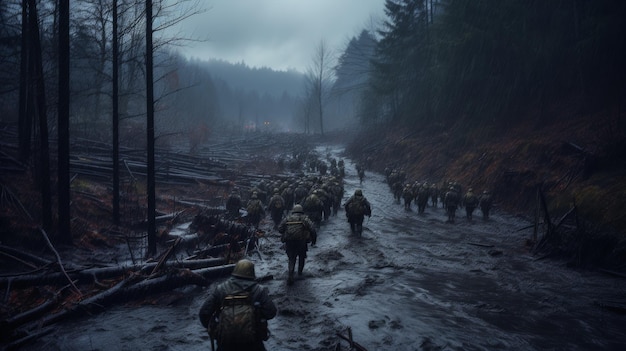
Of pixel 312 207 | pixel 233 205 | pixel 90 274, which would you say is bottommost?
pixel 90 274

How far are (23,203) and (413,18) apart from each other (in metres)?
41.3

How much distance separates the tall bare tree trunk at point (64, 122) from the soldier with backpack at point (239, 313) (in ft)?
30.2

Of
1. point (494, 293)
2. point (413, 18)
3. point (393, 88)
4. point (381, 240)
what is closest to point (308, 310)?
point (494, 293)

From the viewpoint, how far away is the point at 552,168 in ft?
57.9

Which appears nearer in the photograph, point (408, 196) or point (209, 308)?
point (209, 308)

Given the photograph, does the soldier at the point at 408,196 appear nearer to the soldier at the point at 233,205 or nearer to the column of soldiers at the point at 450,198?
the column of soldiers at the point at 450,198

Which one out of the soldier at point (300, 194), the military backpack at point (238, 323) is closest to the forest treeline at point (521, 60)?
the soldier at point (300, 194)

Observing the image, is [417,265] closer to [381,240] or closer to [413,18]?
[381,240]

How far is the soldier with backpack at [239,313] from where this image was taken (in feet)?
13.4

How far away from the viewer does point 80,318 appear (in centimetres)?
690

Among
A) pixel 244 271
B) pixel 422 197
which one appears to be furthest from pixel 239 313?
pixel 422 197

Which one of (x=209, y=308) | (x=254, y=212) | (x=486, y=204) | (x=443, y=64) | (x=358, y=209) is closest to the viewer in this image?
(x=209, y=308)

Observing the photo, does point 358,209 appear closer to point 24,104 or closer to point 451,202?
point 451,202

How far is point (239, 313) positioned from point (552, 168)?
18.8 m
